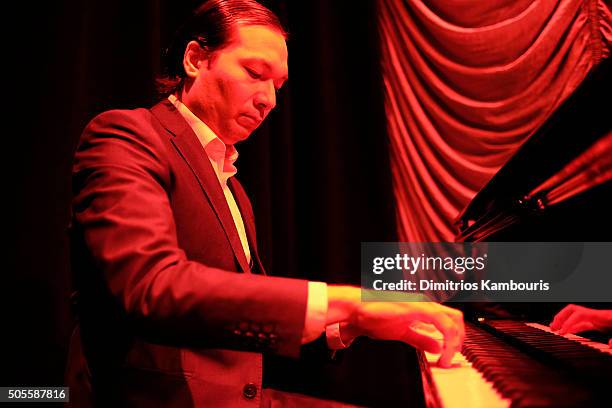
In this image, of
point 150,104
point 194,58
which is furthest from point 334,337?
point 150,104

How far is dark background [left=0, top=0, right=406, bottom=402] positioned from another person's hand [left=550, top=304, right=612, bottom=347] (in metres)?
1.63

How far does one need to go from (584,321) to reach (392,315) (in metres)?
0.64

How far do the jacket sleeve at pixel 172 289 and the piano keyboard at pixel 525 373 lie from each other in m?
0.26

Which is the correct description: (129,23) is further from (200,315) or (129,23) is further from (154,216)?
(200,315)

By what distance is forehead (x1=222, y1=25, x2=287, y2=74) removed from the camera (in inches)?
51.8

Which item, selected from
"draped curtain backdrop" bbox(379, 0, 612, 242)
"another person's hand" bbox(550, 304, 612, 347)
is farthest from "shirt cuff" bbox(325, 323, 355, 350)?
"draped curtain backdrop" bbox(379, 0, 612, 242)

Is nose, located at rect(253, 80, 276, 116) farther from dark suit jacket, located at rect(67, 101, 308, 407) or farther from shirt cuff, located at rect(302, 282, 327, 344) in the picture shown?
shirt cuff, located at rect(302, 282, 327, 344)

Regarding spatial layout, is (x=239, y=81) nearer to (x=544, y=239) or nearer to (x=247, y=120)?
A: (x=247, y=120)

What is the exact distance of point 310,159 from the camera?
2957mm

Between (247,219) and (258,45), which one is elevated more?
(258,45)

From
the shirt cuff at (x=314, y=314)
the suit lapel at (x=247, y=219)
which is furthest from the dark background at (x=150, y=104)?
the shirt cuff at (x=314, y=314)

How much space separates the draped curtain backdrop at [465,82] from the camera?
2641mm

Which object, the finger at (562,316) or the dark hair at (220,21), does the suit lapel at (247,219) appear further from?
the finger at (562,316)

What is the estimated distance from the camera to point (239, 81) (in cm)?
131
